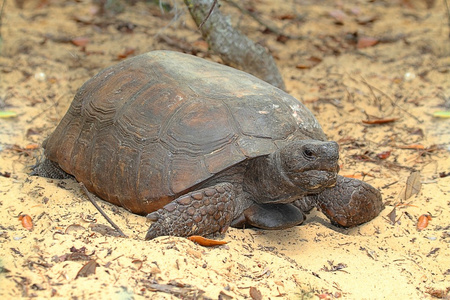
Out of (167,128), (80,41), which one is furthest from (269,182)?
(80,41)

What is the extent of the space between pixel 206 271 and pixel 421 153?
2991 mm

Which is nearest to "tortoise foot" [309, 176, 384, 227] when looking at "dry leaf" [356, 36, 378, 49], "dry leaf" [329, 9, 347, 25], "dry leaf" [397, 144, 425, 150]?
"dry leaf" [397, 144, 425, 150]

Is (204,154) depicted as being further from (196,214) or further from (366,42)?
(366,42)

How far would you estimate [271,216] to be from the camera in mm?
3805

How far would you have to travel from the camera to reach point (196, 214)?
3477 millimetres

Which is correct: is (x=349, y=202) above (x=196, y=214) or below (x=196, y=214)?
below

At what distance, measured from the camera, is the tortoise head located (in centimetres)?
343

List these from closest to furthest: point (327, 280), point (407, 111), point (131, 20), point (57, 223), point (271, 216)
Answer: point (327, 280) → point (57, 223) → point (271, 216) → point (407, 111) → point (131, 20)

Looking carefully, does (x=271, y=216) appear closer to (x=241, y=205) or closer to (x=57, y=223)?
(x=241, y=205)

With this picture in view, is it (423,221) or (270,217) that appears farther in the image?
(423,221)

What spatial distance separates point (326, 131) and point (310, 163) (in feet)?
7.66

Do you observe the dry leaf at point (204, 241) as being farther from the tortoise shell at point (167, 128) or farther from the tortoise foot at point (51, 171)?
the tortoise foot at point (51, 171)

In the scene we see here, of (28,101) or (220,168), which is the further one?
(28,101)

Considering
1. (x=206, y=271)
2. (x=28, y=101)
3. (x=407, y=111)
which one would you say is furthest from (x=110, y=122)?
(x=407, y=111)
